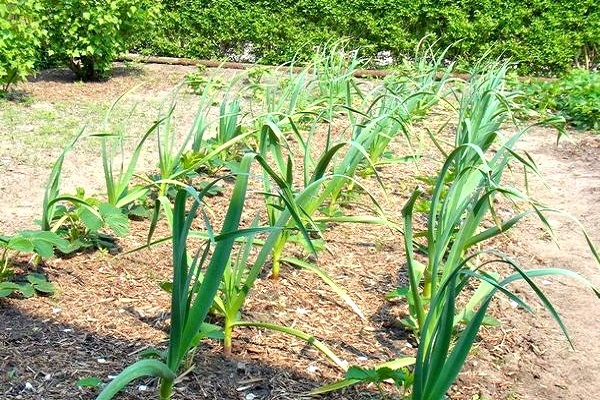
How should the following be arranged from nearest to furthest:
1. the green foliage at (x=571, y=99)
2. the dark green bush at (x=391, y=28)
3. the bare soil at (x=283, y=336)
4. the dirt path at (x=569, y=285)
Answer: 1. the bare soil at (x=283, y=336)
2. the dirt path at (x=569, y=285)
3. the green foliage at (x=571, y=99)
4. the dark green bush at (x=391, y=28)

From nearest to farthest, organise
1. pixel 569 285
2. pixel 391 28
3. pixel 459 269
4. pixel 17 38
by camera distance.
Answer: pixel 459 269, pixel 569 285, pixel 17 38, pixel 391 28

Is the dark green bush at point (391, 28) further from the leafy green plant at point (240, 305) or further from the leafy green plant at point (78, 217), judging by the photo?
the leafy green plant at point (240, 305)

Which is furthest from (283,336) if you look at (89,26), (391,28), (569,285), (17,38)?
(391,28)

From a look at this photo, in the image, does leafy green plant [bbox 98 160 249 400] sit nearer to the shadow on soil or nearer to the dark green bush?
the shadow on soil

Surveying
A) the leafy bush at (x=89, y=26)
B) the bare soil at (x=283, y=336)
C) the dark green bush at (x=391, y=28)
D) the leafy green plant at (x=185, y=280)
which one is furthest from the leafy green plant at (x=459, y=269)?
the dark green bush at (x=391, y=28)

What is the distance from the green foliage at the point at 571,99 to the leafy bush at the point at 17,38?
15.7ft

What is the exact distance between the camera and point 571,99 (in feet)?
24.5

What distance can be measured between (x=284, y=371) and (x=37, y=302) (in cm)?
104

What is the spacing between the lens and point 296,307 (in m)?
2.87

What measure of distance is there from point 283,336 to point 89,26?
20.2 feet

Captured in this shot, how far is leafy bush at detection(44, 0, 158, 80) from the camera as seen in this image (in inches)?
309

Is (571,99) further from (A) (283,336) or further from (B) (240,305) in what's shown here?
(B) (240,305)

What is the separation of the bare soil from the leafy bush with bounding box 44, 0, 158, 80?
14.5 ft

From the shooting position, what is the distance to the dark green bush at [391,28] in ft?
33.5
